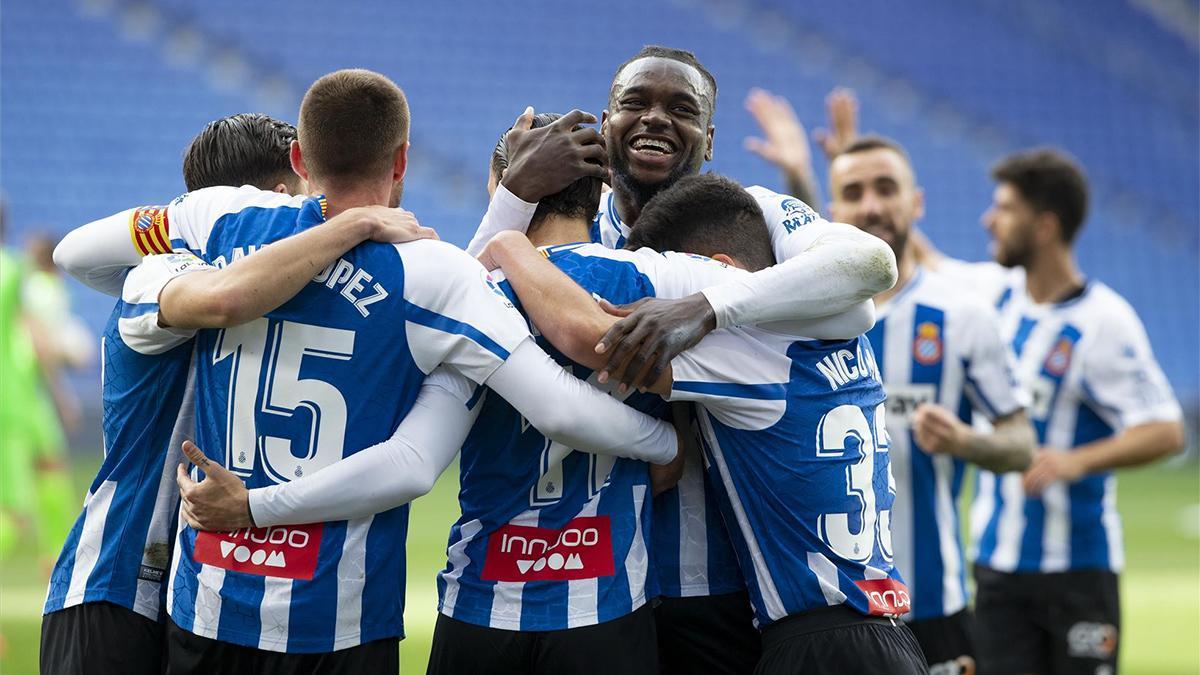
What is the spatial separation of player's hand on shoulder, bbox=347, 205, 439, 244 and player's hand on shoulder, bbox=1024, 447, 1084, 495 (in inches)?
154

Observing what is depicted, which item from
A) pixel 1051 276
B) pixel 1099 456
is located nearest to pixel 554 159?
pixel 1099 456

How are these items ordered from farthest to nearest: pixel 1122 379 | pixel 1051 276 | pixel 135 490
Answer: pixel 1051 276
pixel 1122 379
pixel 135 490

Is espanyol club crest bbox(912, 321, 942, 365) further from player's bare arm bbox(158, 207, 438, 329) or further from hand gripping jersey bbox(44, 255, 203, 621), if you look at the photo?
hand gripping jersey bbox(44, 255, 203, 621)

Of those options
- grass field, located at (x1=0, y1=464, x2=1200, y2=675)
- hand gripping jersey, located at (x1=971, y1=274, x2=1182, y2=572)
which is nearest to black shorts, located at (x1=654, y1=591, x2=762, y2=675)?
hand gripping jersey, located at (x1=971, y1=274, x2=1182, y2=572)

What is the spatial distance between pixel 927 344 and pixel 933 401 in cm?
22

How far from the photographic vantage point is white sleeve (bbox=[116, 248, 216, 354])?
311cm

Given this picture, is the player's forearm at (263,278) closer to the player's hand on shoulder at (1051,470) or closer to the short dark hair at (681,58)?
the short dark hair at (681,58)

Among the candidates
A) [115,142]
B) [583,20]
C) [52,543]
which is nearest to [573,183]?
[52,543]

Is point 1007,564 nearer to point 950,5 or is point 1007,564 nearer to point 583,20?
point 583,20

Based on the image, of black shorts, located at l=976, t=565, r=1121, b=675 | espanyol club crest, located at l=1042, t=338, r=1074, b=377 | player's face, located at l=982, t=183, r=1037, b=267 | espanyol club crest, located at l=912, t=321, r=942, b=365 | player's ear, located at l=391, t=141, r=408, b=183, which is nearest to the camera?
player's ear, located at l=391, t=141, r=408, b=183

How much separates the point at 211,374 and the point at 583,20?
21.7 m

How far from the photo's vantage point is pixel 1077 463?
623 centimetres

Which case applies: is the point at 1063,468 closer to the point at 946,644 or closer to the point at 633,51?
the point at 946,644

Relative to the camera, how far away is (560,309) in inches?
122
